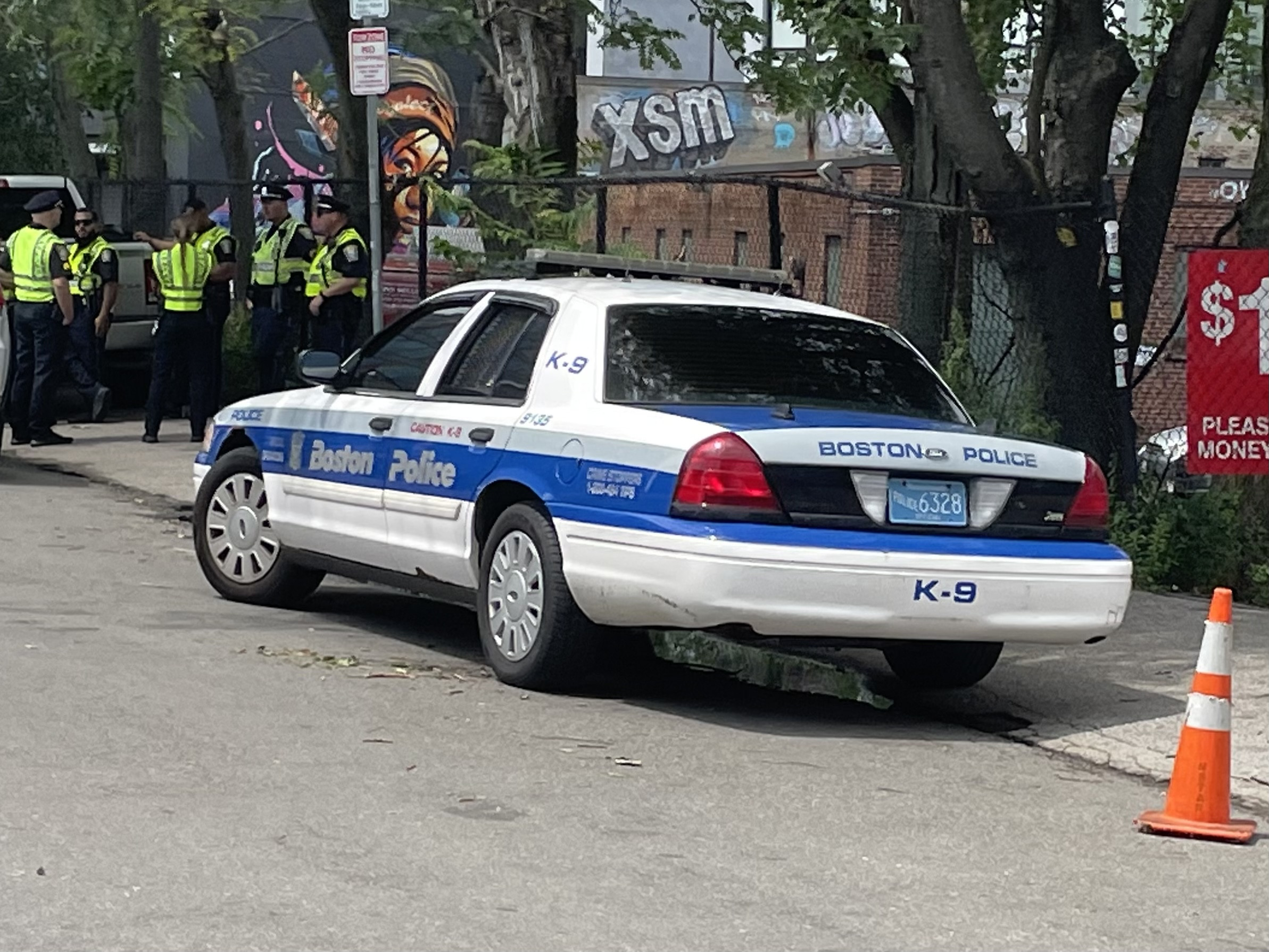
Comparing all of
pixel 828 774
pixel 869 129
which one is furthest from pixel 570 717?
pixel 869 129

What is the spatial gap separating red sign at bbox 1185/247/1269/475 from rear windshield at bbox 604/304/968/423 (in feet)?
13.4

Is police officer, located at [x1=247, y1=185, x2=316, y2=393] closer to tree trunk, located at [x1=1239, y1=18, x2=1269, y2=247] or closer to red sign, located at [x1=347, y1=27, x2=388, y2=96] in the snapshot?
red sign, located at [x1=347, y1=27, x2=388, y2=96]

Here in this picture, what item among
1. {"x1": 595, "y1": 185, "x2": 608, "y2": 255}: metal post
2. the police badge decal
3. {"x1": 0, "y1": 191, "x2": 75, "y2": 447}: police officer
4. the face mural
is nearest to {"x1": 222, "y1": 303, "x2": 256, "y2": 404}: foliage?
{"x1": 0, "y1": 191, "x2": 75, "y2": 447}: police officer

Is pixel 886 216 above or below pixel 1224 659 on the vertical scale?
above

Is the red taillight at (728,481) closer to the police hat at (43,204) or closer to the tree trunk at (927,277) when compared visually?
the tree trunk at (927,277)

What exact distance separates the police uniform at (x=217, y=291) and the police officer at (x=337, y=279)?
1307mm

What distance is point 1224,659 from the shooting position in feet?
22.4

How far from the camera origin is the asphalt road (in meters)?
5.44

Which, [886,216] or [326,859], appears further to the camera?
[886,216]

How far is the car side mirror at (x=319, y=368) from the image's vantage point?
10.0m

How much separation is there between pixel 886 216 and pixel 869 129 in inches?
1643

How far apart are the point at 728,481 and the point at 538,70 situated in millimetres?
8325

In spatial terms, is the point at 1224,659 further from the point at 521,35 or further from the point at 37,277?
the point at 37,277

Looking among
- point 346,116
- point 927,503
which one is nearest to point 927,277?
point 927,503
